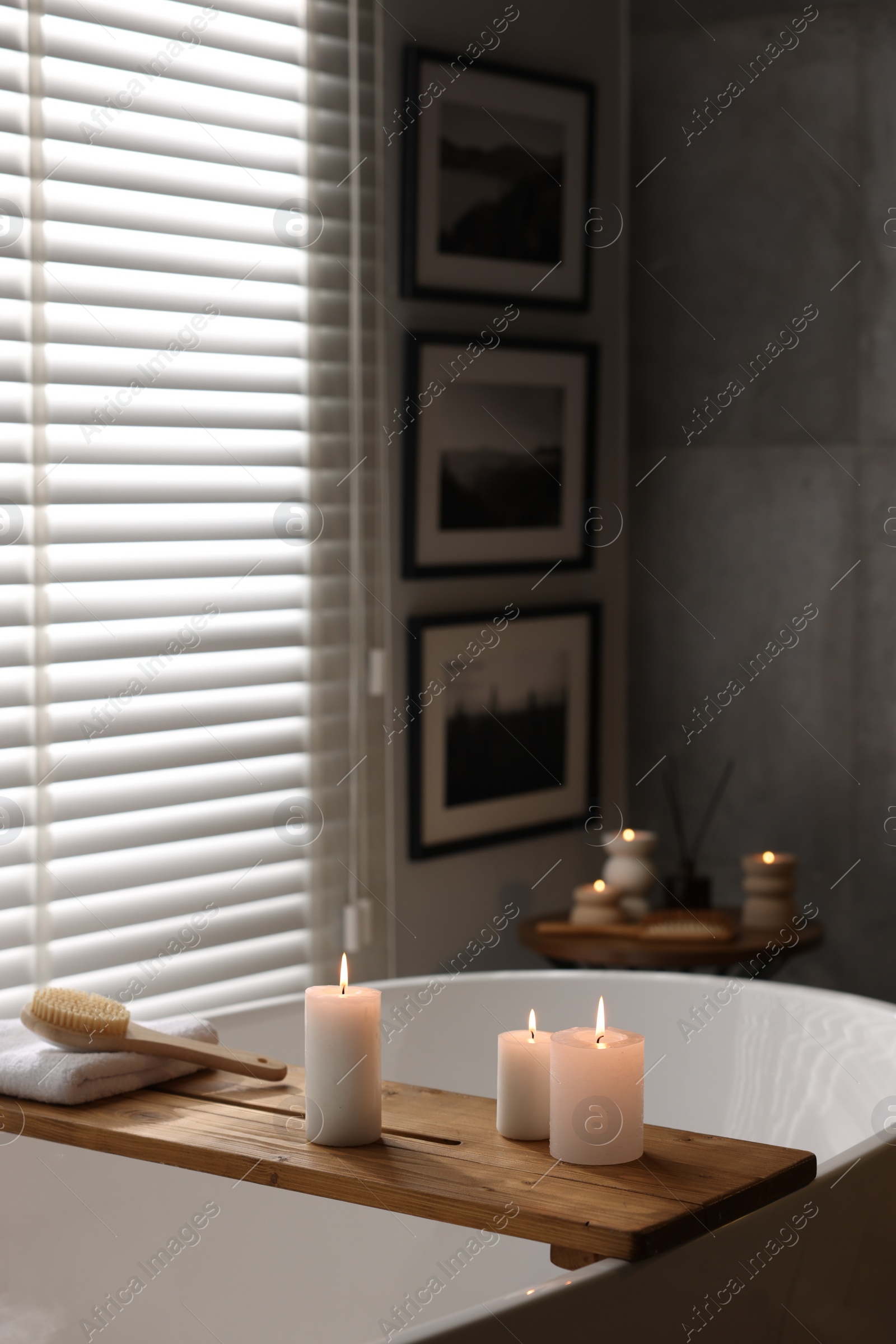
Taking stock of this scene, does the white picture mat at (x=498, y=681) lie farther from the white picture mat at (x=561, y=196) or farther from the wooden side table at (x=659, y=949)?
the white picture mat at (x=561, y=196)

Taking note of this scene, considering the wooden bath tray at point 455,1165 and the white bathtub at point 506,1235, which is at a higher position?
the wooden bath tray at point 455,1165

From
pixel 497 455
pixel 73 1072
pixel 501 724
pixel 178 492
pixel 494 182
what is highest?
pixel 494 182

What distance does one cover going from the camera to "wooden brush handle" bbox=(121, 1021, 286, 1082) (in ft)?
4.45

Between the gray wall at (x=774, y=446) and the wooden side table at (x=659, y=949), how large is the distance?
384 millimetres

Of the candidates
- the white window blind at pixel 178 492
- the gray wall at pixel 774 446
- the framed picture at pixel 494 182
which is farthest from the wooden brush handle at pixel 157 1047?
the gray wall at pixel 774 446

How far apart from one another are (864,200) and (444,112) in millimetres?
771

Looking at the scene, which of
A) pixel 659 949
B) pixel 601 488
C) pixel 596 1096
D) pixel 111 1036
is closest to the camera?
pixel 596 1096

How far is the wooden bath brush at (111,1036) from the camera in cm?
135

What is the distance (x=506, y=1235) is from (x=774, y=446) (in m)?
1.92

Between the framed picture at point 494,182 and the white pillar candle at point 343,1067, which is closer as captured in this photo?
the white pillar candle at point 343,1067

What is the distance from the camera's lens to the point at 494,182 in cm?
265

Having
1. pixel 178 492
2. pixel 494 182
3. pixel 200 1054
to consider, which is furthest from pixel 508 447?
pixel 200 1054

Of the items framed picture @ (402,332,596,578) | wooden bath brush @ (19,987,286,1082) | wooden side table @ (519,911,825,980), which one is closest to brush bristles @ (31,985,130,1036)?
wooden bath brush @ (19,987,286,1082)

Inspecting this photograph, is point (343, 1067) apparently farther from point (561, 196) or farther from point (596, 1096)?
point (561, 196)
